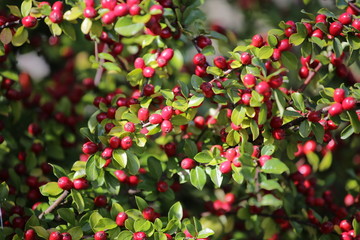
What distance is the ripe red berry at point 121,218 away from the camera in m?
1.28

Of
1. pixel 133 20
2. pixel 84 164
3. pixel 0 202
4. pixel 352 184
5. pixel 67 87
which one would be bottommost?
pixel 67 87

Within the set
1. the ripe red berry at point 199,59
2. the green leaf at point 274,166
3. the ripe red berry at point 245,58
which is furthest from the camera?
the ripe red berry at point 199,59

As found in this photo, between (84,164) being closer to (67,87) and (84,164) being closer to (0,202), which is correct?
(0,202)

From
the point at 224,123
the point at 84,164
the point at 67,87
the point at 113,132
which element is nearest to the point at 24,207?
the point at 84,164

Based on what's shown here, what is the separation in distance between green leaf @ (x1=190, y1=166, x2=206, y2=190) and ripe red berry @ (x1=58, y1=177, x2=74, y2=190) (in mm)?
332

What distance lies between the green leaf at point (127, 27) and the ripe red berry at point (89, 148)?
0.99ft

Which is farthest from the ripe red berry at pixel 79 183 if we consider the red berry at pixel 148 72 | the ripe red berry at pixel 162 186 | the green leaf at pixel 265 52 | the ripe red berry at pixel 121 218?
the green leaf at pixel 265 52

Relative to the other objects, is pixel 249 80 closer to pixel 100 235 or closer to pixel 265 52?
pixel 265 52

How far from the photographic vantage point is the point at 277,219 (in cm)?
158

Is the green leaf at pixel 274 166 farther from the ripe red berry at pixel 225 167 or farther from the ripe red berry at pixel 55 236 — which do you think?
the ripe red berry at pixel 55 236

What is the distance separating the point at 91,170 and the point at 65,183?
0.30ft

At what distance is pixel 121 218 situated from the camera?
1.28 m

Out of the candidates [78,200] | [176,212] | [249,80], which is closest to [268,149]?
[249,80]

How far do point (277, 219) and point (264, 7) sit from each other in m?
1.58
